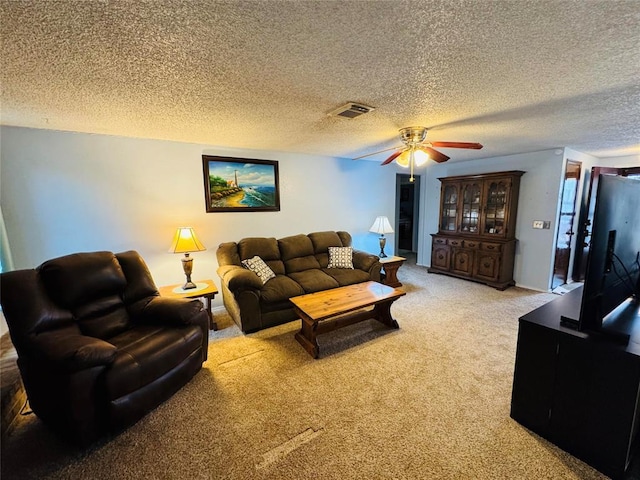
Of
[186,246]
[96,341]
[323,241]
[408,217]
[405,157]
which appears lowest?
[96,341]

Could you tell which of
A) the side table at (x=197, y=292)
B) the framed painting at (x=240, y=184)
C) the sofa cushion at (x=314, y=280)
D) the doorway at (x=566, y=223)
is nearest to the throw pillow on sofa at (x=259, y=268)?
the sofa cushion at (x=314, y=280)

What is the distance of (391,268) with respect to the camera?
4375 mm

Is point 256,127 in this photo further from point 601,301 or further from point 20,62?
point 601,301

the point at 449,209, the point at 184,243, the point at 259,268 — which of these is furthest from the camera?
the point at 449,209

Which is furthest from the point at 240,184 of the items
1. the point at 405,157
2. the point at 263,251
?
the point at 405,157

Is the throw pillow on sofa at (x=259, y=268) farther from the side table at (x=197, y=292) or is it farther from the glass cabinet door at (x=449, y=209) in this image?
the glass cabinet door at (x=449, y=209)

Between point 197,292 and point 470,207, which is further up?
point 470,207

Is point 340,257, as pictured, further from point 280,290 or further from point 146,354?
point 146,354

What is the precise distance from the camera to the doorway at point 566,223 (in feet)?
13.7

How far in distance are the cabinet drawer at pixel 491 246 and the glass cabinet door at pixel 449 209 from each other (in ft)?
2.19

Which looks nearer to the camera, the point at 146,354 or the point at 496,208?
the point at 146,354

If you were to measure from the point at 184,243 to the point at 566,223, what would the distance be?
579cm

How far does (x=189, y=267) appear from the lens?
301 cm

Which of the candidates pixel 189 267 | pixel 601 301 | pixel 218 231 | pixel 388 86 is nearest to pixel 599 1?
pixel 388 86
